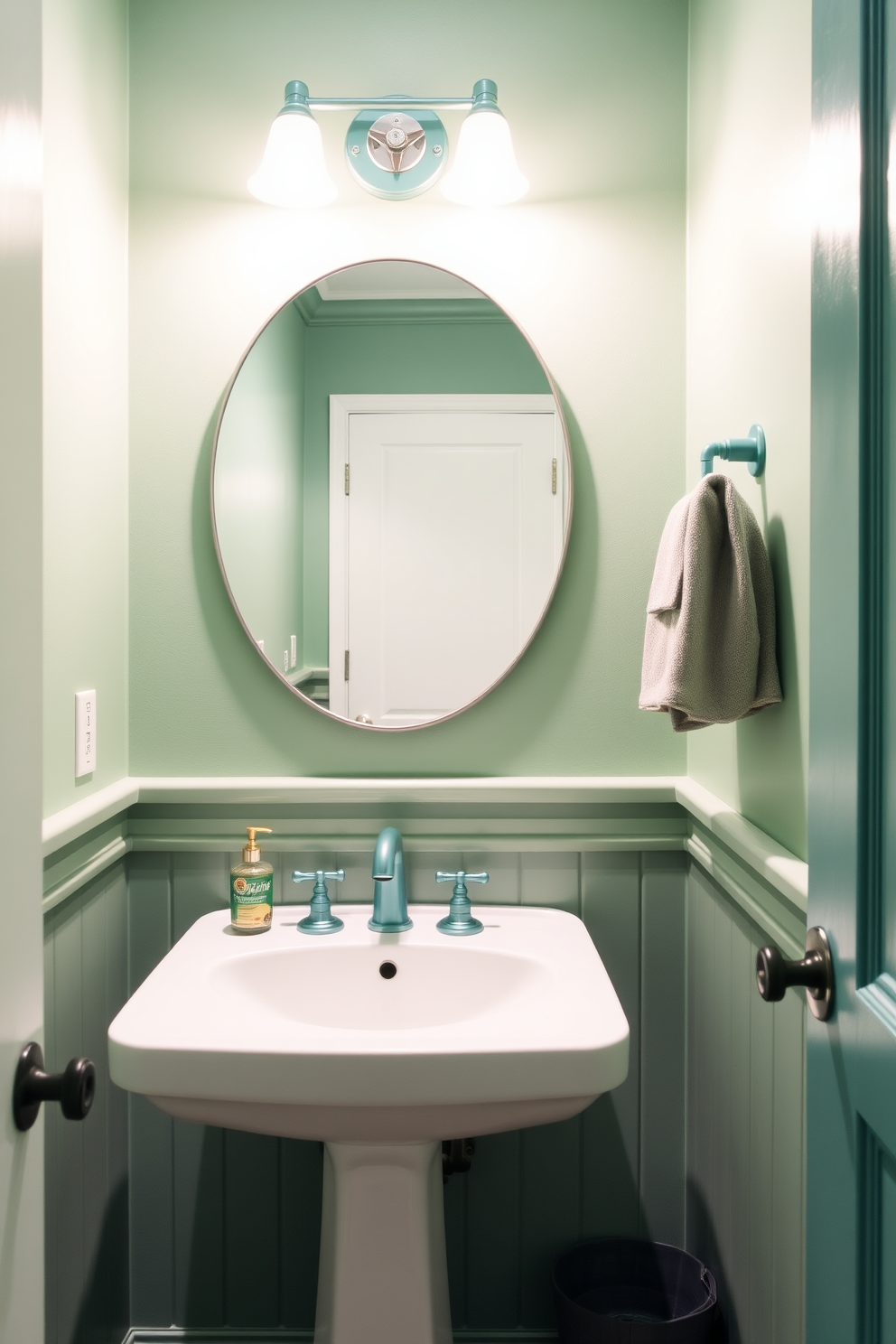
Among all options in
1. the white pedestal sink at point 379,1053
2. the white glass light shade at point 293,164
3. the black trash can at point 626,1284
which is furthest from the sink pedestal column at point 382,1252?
the white glass light shade at point 293,164

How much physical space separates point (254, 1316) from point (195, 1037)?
2.58ft

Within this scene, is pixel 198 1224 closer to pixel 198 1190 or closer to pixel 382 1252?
pixel 198 1190

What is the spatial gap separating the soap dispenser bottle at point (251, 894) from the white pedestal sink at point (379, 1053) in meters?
0.02

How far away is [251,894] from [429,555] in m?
0.58

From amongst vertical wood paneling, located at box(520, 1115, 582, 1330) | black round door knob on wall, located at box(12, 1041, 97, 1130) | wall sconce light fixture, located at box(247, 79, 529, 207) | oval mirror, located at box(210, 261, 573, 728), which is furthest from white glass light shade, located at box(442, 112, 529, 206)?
vertical wood paneling, located at box(520, 1115, 582, 1330)

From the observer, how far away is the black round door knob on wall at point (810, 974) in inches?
29.5

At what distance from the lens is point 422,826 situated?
157 centimetres

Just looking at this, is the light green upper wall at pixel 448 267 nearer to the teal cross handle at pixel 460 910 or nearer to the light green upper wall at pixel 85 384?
the light green upper wall at pixel 85 384

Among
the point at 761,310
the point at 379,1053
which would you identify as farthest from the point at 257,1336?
the point at 761,310

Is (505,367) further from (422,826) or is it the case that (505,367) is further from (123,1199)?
(123,1199)

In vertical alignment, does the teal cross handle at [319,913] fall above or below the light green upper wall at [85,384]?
below

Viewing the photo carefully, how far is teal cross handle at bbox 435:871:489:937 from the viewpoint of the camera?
1.45m

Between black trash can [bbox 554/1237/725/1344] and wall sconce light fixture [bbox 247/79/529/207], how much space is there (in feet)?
5.32

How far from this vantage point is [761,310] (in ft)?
3.96
